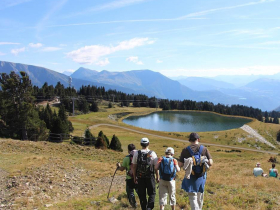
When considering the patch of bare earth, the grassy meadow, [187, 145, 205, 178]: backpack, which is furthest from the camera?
the patch of bare earth

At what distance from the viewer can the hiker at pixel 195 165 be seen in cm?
644

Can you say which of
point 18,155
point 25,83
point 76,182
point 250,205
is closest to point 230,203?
point 250,205

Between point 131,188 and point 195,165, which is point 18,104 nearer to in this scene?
point 131,188

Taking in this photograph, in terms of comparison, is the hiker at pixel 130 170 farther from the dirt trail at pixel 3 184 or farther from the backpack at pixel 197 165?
the dirt trail at pixel 3 184

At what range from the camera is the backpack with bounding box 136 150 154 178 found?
7160 millimetres

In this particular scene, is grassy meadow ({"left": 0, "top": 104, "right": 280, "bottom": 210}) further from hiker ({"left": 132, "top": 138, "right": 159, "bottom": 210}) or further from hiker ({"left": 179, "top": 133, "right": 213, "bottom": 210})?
hiker ({"left": 179, "top": 133, "right": 213, "bottom": 210})

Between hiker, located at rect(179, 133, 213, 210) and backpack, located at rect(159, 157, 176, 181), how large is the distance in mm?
367

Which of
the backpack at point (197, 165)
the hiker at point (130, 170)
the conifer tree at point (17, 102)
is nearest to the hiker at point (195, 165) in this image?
the backpack at point (197, 165)

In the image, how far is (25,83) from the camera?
34188mm

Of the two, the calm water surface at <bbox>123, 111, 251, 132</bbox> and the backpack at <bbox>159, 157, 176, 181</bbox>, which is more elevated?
the backpack at <bbox>159, 157, 176, 181</bbox>

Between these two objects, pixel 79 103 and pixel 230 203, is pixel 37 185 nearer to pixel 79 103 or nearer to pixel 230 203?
pixel 230 203

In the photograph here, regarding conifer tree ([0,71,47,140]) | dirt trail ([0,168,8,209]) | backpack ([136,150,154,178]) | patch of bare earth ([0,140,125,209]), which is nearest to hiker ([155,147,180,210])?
backpack ([136,150,154,178])

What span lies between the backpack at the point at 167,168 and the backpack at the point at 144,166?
441 millimetres

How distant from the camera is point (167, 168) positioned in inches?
271
